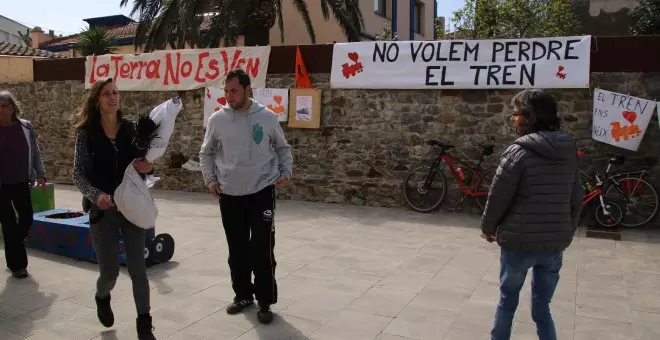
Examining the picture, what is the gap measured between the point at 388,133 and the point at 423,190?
3.54 feet

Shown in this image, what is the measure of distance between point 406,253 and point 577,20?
54.5ft

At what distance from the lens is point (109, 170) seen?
11.4 feet

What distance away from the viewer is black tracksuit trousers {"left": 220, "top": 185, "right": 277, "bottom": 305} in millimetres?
3928

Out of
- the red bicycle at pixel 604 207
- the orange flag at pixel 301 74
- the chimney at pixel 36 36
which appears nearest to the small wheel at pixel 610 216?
the red bicycle at pixel 604 207

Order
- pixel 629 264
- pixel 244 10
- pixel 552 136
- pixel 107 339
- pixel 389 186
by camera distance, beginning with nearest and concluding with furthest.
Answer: pixel 552 136 < pixel 107 339 < pixel 629 264 < pixel 389 186 < pixel 244 10

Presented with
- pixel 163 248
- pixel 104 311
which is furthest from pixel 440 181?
pixel 104 311

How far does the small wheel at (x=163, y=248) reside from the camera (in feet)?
17.6

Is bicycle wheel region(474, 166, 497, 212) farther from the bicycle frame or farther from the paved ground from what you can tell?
the paved ground

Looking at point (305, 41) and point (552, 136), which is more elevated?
point (305, 41)

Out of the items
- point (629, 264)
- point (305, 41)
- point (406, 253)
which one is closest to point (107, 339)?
point (406, 253)

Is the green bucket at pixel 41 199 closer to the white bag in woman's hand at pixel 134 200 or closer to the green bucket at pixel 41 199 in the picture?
the green bucket at pixel 41 199

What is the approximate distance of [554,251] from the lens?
295 cm

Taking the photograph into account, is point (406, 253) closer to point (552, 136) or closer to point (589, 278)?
point (589, 278)

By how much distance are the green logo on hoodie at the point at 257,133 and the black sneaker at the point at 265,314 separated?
45.8 inches
